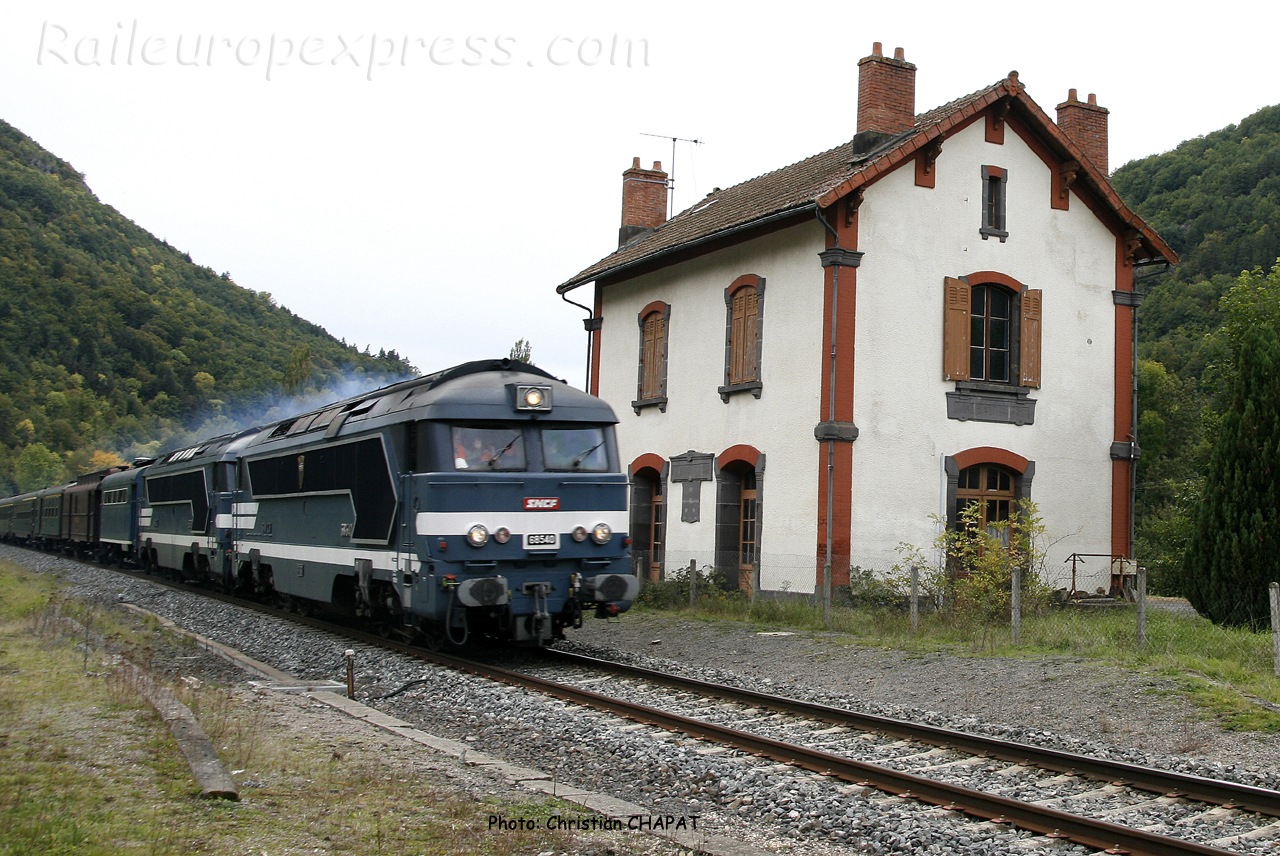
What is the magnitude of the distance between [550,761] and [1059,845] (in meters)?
3.65

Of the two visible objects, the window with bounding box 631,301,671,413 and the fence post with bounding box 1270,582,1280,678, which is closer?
the fence post with bounding box 1270,582,1280,678

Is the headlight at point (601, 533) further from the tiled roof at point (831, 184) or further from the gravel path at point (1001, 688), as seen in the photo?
the tiled roof at point (831, 184)

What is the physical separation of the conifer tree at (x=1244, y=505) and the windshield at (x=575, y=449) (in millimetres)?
8446

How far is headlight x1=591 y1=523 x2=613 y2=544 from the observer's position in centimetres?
1286

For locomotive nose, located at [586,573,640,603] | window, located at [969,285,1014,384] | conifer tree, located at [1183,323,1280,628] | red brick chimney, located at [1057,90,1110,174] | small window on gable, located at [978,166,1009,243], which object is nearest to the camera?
locomotive nose, located at [586,573,640,603]

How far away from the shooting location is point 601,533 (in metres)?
12.9

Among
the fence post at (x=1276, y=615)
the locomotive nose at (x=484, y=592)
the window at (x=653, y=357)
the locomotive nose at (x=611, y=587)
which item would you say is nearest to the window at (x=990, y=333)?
the window at (x=653, y=357)

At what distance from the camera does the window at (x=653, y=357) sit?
22969 mm

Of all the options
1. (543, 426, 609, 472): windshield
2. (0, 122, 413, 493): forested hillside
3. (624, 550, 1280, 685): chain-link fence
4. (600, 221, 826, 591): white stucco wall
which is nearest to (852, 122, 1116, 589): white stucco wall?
(624, 550, 1280, 685): chain-link fence

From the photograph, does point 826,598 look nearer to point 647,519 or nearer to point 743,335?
point 743,335

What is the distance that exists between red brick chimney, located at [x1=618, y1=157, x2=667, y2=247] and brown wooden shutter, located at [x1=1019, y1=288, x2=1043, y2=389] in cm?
988

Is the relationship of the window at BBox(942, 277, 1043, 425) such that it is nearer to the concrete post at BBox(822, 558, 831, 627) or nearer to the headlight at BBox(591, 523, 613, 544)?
the concrete post at BBox(822, 558, 831, 627)

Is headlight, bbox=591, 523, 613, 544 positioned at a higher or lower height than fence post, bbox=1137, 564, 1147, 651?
higher

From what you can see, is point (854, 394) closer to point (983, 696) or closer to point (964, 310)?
point (964, 310)
